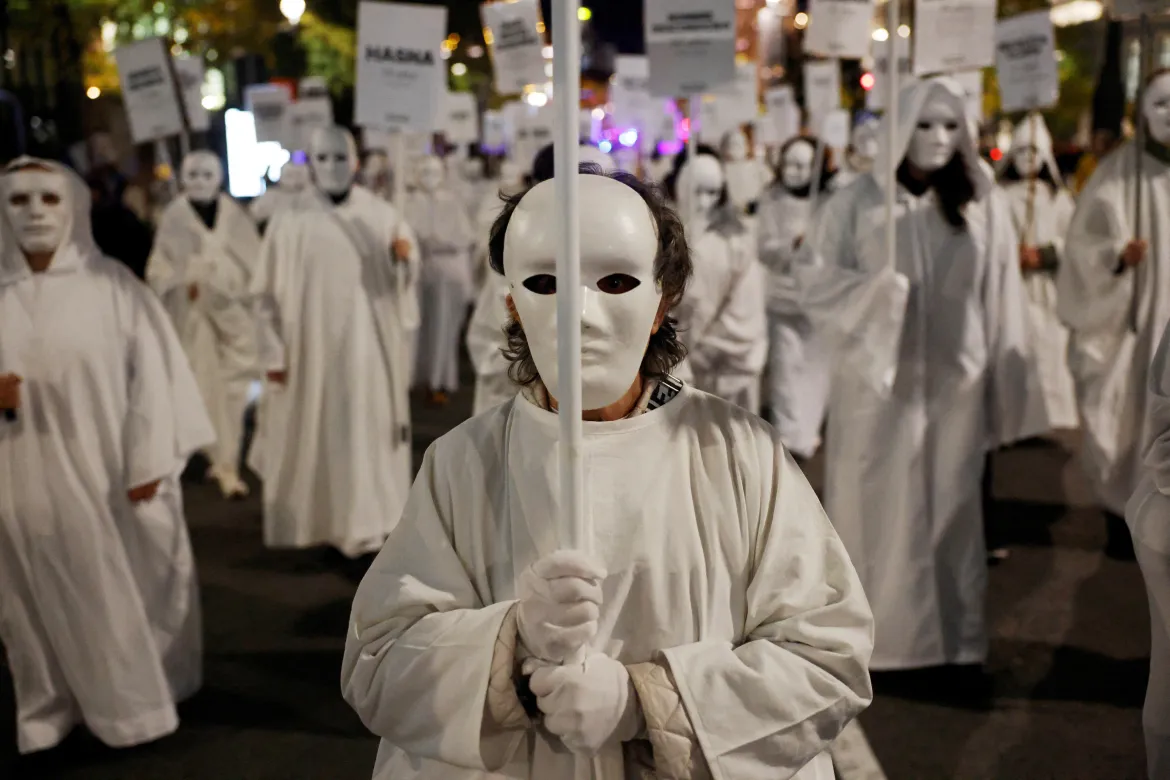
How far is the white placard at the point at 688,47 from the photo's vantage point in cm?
720

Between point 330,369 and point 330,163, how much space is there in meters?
1.18

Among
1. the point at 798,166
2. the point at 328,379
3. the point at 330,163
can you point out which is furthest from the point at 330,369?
the point at 798,166

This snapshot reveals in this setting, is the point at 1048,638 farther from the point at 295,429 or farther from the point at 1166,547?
the point at 295,429

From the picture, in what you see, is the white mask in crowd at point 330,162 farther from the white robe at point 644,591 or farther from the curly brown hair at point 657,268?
the white robe at point 644,591

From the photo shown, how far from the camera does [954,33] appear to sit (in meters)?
5.88

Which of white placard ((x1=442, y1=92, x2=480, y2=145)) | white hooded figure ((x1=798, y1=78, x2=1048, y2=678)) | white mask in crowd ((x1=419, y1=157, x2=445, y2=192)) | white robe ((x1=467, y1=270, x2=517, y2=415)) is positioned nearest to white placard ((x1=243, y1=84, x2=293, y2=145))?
white mask in crowd ((x1=419, y1=157, x2=445, y2=192))

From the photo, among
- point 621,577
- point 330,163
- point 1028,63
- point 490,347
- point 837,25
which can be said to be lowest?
point 490,347

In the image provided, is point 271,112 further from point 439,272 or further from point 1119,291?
point 1119,291

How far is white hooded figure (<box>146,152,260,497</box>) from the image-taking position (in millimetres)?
8883

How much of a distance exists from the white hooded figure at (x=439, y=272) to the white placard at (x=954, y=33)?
737 cm

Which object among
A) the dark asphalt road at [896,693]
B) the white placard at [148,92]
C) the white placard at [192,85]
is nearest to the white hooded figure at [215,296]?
the white placard at [148,92]

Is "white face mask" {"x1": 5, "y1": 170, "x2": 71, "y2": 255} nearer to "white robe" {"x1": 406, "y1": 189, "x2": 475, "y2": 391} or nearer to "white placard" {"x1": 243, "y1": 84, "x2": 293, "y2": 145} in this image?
"white placard" {"x1": 243, "y1": 84, "x2": 293, "y2": 145}

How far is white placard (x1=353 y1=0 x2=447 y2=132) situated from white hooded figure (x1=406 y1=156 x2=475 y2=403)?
564 centimetres

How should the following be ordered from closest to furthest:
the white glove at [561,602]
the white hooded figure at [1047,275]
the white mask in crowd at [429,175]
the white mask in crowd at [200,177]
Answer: the white glove at [561,602], the white mask in crowd at [200,177], the white hooded figure at [1047,275], the white mask in crowd at [429,175]
